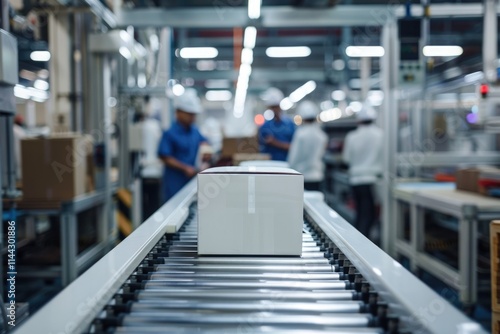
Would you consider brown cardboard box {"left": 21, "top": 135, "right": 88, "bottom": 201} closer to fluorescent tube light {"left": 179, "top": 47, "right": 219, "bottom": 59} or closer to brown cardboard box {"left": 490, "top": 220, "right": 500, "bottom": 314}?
brown cardboard box {"left": 490, "top": 220, "right": 500, "bottom": 314}

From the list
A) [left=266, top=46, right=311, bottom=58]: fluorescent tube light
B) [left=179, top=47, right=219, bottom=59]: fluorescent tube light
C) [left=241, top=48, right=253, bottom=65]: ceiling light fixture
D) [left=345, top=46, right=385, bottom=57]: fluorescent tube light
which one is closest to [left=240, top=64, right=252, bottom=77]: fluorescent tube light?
[left=241, top=48, right=253, bottom=65]: ceiling light fixture

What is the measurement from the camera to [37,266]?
3.61m

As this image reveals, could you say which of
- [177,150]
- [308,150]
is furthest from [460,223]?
[177,150]

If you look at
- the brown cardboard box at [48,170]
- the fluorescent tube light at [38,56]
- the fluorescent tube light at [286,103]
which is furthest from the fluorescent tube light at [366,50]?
the fluorescent tube light at [286,103]

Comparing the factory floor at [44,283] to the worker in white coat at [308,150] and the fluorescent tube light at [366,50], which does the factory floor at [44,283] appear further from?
the fluorescent tube light at [366,50]

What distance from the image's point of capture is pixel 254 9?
414 centimetres

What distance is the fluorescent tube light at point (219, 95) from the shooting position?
16492 millimetres

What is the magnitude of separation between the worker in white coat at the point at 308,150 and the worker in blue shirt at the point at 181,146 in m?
1.12

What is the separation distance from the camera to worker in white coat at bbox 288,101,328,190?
16.6ft

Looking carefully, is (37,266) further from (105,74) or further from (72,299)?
(72,299)

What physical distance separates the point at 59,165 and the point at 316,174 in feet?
9.40

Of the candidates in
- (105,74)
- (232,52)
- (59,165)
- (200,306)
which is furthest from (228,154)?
(232,52)

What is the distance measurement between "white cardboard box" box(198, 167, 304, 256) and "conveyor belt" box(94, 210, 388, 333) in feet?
0.26

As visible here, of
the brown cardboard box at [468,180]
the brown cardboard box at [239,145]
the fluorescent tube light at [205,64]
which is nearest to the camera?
the brown cardboard box at [468,180]
